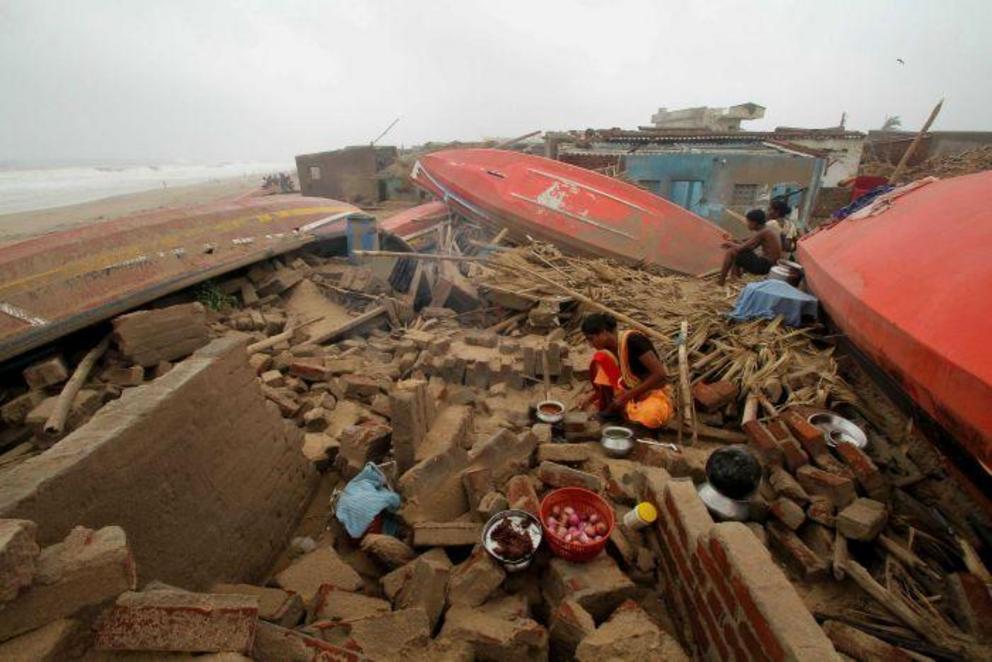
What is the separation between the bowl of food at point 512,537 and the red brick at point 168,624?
1.38 m

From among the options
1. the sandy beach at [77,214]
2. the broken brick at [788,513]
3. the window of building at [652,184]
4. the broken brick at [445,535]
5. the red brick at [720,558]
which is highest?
the window of building at [652,184]

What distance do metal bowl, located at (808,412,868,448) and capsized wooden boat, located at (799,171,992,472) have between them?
1.79 ft

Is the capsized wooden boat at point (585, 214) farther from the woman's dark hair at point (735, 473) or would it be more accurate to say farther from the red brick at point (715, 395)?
the woman's dark hair at point (735, 473)

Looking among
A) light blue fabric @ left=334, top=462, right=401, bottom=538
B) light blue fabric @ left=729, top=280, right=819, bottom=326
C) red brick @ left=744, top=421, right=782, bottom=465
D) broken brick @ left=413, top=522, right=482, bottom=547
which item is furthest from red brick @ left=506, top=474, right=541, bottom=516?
light blue fabric @ left=729, top=280, right=819, bottom=326

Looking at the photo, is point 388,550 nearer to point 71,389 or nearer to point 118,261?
point 71,389

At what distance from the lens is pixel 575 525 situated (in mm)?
2979

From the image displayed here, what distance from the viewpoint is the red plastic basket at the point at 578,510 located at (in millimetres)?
2676

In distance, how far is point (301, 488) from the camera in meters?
3.60

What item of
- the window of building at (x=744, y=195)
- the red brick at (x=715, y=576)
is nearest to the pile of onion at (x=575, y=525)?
the red brick at (x=715, y=576)

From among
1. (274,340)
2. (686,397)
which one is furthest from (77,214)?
(686,397)

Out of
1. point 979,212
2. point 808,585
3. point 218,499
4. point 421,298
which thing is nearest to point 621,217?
point 421,298

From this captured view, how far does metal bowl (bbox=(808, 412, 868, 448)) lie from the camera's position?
3.75 m

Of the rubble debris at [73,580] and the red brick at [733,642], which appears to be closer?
the rubble debris at [73,580]

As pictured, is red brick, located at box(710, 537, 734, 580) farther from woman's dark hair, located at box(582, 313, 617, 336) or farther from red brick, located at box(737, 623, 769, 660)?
woman's dark hair, located at box(582, 313, 617, 336)
